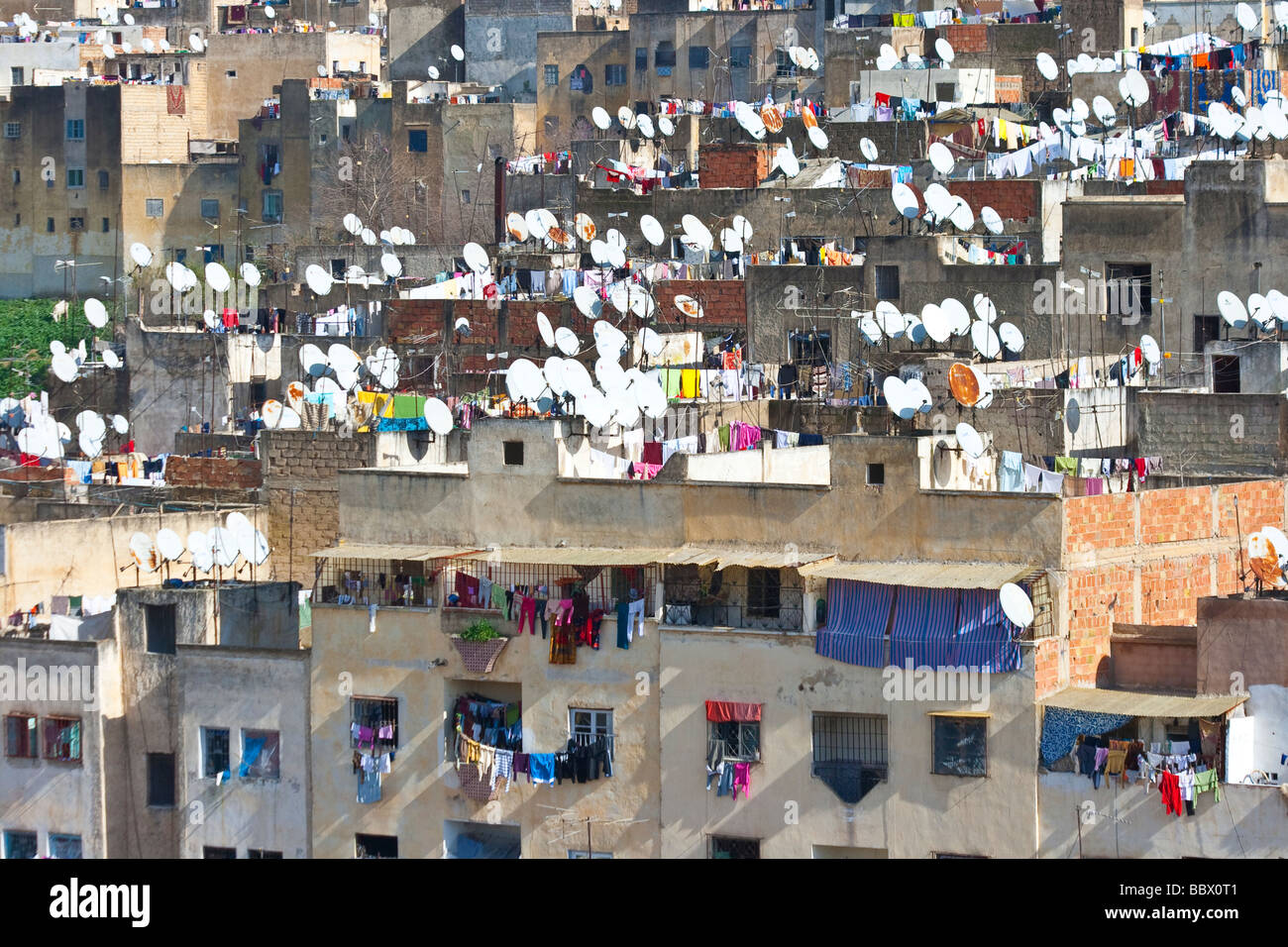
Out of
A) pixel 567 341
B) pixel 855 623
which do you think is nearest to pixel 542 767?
pixel 855 623

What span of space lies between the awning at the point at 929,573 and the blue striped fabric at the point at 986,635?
15 centimetres

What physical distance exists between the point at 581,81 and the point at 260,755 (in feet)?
116

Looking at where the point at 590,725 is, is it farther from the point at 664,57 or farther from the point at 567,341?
the point at 664,57

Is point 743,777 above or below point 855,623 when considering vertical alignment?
below

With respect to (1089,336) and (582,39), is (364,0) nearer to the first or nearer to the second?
(582,39)

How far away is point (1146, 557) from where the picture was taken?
965 inches

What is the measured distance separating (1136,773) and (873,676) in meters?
2.48

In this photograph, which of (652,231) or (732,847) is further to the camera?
(652,231)

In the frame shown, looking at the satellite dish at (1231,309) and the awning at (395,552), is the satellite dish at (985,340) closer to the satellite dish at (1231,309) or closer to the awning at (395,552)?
the satellite dish at (1231,309)

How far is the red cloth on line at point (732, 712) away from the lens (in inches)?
909

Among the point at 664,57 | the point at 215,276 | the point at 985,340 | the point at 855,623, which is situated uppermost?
the point at 664,57

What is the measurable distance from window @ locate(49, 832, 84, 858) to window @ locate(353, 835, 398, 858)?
300 centimetres
